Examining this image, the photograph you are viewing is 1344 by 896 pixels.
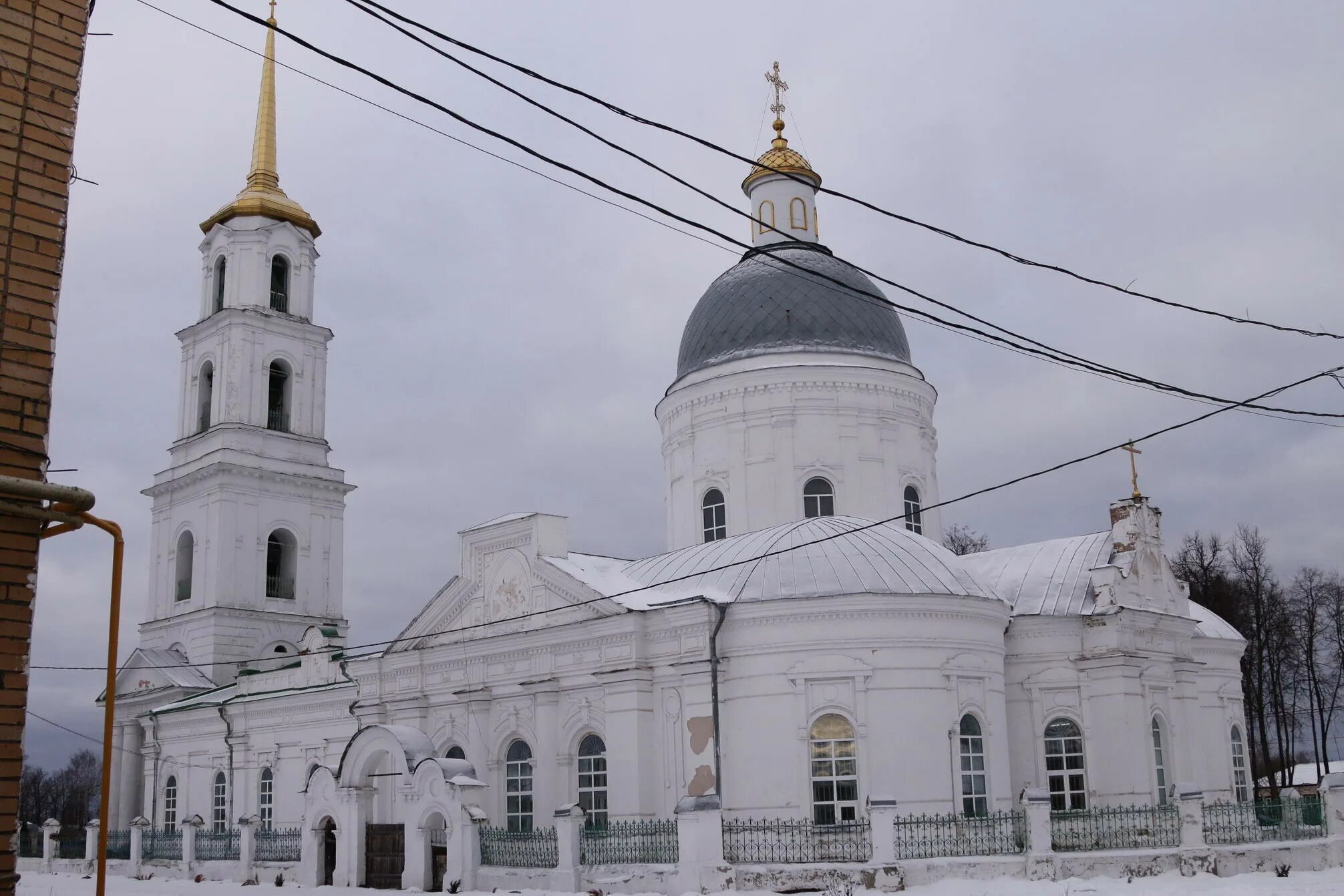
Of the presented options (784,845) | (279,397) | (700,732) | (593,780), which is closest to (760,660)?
(700,732)

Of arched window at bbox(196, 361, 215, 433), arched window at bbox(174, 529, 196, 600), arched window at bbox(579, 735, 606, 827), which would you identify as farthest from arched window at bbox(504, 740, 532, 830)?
arched window at bbox(196, 361, 215, 433)

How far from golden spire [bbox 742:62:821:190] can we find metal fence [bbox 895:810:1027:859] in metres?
17.0

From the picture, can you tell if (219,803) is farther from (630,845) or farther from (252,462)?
(630,845)

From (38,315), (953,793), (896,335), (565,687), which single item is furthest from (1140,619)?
(38,315)

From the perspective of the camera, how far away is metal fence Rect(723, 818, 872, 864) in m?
19.4

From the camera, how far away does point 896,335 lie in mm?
30875

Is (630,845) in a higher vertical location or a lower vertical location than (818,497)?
lower

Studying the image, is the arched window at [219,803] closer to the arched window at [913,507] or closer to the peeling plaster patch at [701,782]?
the peeling plaster patch at [701,782]

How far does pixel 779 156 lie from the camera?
1270 inches

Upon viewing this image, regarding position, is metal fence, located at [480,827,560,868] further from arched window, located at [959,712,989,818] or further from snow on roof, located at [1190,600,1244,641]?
snow on roof, located at [1190,600,1244,641]

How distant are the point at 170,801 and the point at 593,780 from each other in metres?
18.0

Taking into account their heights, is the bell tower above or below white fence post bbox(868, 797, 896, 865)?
above

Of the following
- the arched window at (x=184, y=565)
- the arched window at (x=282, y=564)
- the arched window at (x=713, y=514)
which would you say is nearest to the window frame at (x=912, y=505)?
the arched window at (x=713, y=514)

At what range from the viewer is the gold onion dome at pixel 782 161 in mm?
31922
